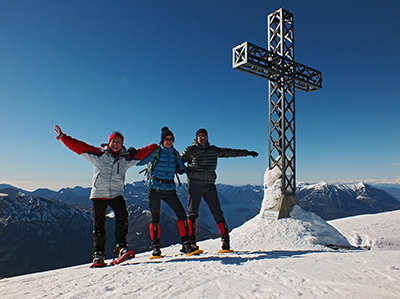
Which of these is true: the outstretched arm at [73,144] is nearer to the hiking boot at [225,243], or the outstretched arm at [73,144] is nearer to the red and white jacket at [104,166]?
the red and white jacket at [104,166]

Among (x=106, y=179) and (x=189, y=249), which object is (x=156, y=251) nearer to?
(x=189, y=249)

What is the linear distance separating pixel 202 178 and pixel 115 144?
6.54ft

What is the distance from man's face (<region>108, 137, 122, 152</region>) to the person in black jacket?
144 centimetres

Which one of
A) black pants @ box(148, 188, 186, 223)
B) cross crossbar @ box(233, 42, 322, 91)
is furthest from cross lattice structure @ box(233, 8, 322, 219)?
black pants @ box(148, 188, 186, 223)

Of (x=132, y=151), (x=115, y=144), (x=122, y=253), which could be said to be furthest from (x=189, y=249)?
(x=115, y=144)

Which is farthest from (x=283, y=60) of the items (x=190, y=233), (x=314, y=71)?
(x=190, y=233)

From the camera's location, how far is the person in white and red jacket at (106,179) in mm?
4188

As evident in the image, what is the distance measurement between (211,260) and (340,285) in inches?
78.1

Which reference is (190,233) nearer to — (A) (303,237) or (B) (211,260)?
(B) (211,260)

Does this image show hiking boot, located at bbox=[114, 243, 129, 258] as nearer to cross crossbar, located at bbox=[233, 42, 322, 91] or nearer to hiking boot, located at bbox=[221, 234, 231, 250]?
hiking boot, located at bbox=[221, 234, 231, 250]

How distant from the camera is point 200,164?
5.29m

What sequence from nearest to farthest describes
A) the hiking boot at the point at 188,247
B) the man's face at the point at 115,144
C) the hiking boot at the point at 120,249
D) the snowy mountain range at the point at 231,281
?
the snowy mountain range at the point at 231,281
the hiking boot at the point at 120,249
the man's face at the point at 115,144
the hiking boot at the point at 188,247

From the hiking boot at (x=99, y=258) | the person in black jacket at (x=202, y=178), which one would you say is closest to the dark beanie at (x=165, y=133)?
the person in black jacket at (x=202, y=178)

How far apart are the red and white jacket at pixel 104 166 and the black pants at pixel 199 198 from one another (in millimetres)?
1522
